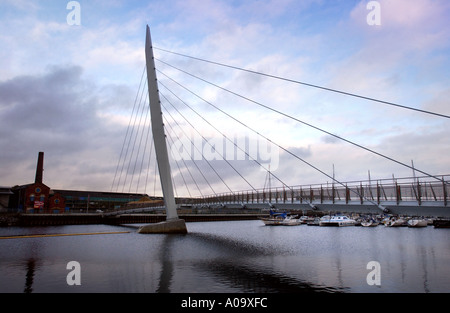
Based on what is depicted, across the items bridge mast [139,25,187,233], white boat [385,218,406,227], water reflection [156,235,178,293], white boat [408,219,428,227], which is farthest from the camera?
white boat [385,218,406,227]

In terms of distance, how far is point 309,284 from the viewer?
60.3 feet

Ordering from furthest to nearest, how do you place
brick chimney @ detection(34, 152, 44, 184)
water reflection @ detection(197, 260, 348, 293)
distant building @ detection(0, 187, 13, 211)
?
brick chimney @ detection(34, 152, 44, 184) < distant building @ detection(0, 187, 13, 211) < water reflection @ detection(197, 260, 348, 293)

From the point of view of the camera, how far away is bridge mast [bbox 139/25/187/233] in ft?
143

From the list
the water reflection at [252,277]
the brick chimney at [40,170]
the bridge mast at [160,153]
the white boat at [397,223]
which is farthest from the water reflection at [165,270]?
the brick chimney at [40,170]

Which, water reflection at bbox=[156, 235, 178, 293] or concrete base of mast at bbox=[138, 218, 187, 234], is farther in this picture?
concrete base of mast at bbox=[138, 218, 187, 234]

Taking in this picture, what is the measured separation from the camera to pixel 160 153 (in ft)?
144

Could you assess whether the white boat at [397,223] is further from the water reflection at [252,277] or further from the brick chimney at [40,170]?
the brick chimney at [40,170]

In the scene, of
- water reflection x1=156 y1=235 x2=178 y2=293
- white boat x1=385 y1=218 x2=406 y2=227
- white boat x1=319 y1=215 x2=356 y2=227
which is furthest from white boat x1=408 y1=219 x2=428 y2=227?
water reflection x1=156 y1=235 x2=178 y2=293

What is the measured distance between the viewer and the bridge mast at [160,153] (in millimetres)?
43688

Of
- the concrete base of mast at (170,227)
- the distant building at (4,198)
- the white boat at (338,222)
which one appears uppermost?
the distant building at (4,198)

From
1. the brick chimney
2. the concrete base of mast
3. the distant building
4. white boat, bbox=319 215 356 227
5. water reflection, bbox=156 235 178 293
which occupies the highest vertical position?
the brick chimney

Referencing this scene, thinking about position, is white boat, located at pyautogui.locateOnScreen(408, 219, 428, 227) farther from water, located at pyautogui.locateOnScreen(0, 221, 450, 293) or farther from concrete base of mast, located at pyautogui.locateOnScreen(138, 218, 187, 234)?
concrete base of mast, located at pyautogui.locateOnScreen(138, 218, 187, 234)
